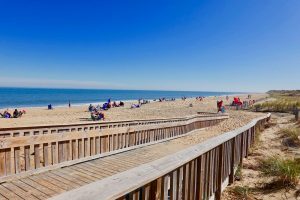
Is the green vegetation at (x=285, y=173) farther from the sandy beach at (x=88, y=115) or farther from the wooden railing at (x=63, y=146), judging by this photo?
the sandy beach at (x=88, y=115)

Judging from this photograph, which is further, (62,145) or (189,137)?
(189,137)

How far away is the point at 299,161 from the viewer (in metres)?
5.84

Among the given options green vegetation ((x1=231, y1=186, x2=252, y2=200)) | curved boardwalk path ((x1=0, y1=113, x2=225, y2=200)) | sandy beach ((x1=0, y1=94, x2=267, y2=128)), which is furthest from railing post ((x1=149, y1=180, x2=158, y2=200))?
sandy beach ((x1=0, y1=94, x2=267, y2=128))

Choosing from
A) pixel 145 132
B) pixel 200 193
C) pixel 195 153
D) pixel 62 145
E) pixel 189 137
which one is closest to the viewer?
pixel 195 153

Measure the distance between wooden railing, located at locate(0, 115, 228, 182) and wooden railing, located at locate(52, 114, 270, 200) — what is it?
2.98 metres

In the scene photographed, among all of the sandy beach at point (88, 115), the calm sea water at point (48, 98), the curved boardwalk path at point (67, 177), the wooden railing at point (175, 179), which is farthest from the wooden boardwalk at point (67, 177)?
the calm sea water at point (48, 98)

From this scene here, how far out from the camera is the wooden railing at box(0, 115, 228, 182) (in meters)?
4.54

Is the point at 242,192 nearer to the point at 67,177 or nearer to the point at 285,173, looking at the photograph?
the point at 285,173

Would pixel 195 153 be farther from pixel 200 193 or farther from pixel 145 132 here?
pixel 145 132

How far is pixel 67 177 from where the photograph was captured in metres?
4.72

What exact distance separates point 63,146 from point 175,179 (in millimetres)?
3593

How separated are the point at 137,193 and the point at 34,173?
3610 millimetres

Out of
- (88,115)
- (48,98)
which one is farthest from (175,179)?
(48,98)

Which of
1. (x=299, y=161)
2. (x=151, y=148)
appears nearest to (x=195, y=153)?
(x=299, y=161)
